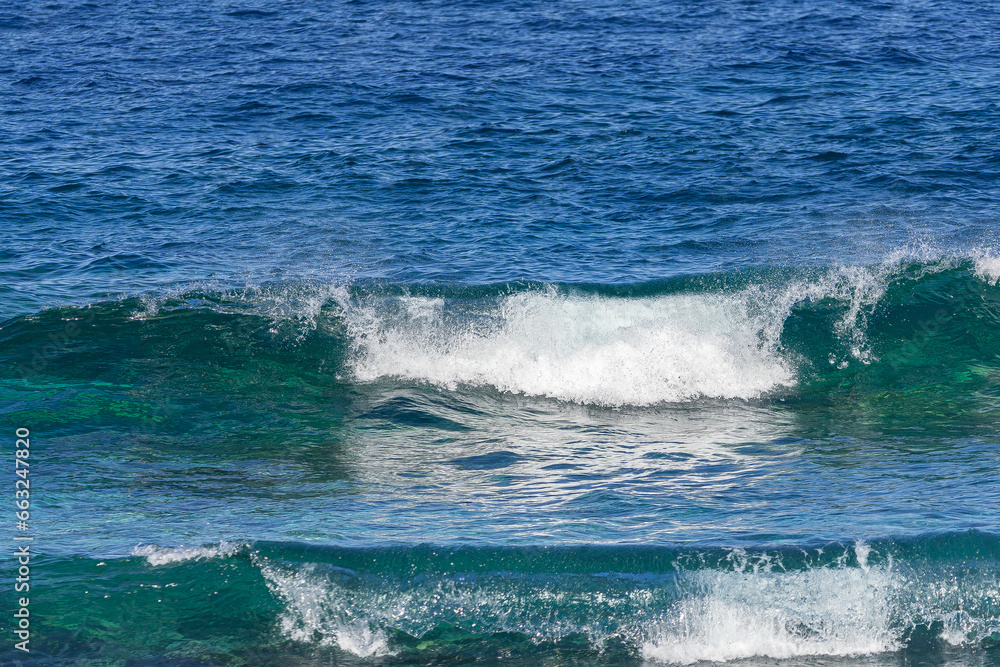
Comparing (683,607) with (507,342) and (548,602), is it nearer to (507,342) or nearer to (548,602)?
(548,602)

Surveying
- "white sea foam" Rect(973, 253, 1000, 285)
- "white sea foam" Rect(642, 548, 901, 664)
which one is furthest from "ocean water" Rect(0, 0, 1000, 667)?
"white sea foam" Rect(973, 253, 1000, 285)

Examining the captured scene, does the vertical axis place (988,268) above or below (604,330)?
above

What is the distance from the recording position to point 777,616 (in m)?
5.62

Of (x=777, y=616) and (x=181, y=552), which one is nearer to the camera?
(x=777, y=616)

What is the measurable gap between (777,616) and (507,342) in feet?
18.6

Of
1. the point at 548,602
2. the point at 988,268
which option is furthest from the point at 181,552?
the point at 988,268

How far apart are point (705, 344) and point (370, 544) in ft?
18.4

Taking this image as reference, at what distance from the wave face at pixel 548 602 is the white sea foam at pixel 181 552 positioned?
1cm

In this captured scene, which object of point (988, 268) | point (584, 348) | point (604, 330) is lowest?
point (584, 348)

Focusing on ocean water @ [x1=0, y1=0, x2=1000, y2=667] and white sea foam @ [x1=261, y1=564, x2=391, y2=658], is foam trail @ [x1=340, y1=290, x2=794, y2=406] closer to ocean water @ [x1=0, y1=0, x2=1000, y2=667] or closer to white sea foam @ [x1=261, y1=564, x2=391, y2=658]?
ocean water @ [x1=0, y1=0, x2=1000, y2=667]

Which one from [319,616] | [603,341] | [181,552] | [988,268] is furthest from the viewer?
[988,268]

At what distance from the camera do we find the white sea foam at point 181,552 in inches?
239

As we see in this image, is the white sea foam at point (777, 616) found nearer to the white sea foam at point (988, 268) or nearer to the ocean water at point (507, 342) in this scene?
the ocean water at point (507, 342)

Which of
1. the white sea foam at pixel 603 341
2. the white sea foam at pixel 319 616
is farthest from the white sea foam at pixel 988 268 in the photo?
the white sea foam at pixel 319 616
